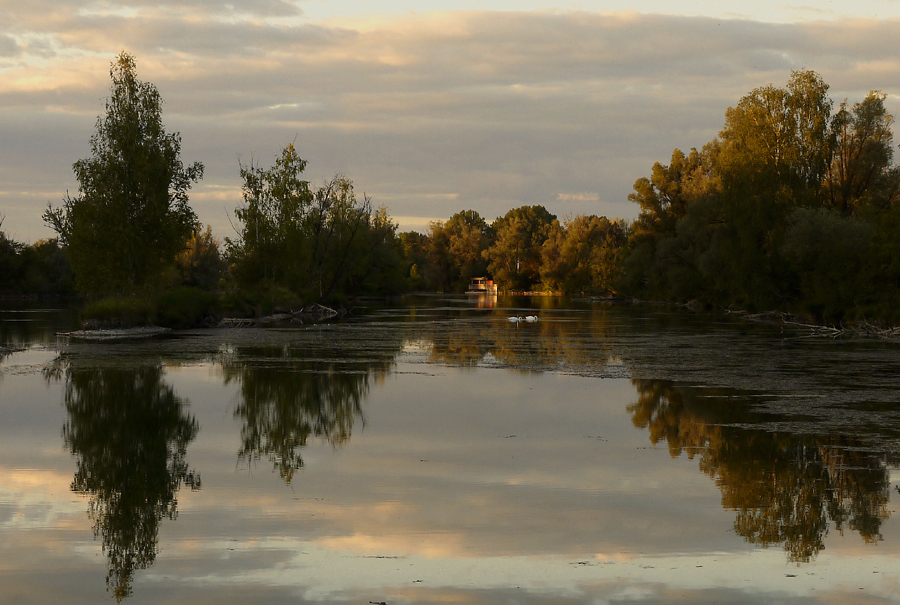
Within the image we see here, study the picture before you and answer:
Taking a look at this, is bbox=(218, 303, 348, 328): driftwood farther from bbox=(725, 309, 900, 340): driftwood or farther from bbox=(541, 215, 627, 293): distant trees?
bbox=(541, 215, 627, 293): distant trees

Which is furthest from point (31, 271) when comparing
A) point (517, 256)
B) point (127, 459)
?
point (127, 459)

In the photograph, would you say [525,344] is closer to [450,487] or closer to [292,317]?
[450,487]

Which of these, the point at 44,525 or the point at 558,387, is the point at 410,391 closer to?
the point at 558,387

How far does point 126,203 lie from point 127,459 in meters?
36.4

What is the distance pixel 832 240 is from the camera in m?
48.1

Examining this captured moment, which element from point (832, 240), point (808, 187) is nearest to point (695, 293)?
point (808, 187)

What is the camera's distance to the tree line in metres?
45.3

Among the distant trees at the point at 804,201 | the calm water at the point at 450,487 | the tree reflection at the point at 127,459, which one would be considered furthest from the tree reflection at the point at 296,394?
→ the distant trees at the point at 804,201

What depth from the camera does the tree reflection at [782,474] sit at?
905cm

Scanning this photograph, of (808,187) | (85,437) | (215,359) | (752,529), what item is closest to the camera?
(752,529)

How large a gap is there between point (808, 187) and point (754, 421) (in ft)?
152

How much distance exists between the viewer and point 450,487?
35.4 ft

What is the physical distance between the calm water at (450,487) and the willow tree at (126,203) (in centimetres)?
2259

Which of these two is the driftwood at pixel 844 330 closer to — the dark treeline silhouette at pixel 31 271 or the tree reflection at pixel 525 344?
the tree reflection at pixel 525 344
